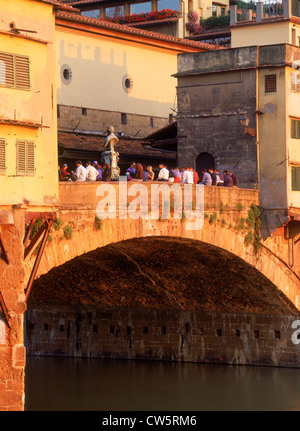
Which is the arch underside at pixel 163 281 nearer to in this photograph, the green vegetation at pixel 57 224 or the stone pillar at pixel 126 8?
the green vegetation at pixel 57 224

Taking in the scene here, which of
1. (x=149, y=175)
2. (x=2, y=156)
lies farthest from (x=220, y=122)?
(x=2, y=156)

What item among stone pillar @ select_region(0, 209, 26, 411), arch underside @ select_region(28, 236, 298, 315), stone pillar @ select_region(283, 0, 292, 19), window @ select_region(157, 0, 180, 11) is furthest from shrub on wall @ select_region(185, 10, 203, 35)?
stone pillar @ select_region(0, 209, 26, 411)

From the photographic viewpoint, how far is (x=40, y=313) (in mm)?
46562

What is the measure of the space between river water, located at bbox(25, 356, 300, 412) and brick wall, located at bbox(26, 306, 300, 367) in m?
0.44

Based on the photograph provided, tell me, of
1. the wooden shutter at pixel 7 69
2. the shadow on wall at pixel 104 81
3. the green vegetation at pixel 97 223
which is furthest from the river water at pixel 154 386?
the wooden shutter at pixel 7 69

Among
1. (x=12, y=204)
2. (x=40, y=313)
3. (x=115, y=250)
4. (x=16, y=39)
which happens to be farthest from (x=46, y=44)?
(x=40, y=313)

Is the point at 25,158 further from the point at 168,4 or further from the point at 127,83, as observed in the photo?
the point at 168,4

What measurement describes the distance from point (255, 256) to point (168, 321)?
21.4 feet

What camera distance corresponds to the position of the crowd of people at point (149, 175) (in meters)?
33.1

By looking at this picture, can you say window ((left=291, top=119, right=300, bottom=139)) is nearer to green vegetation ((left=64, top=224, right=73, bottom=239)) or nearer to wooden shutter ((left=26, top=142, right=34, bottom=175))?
green vegetation ((left=64, top=224, right=73, bottom=239))

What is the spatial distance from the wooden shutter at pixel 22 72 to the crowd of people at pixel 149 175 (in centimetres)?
418

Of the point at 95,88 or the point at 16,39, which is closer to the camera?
the point at 16,39

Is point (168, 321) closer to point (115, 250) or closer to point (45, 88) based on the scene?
point (115, 250)

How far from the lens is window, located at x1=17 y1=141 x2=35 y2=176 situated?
28719 mm
